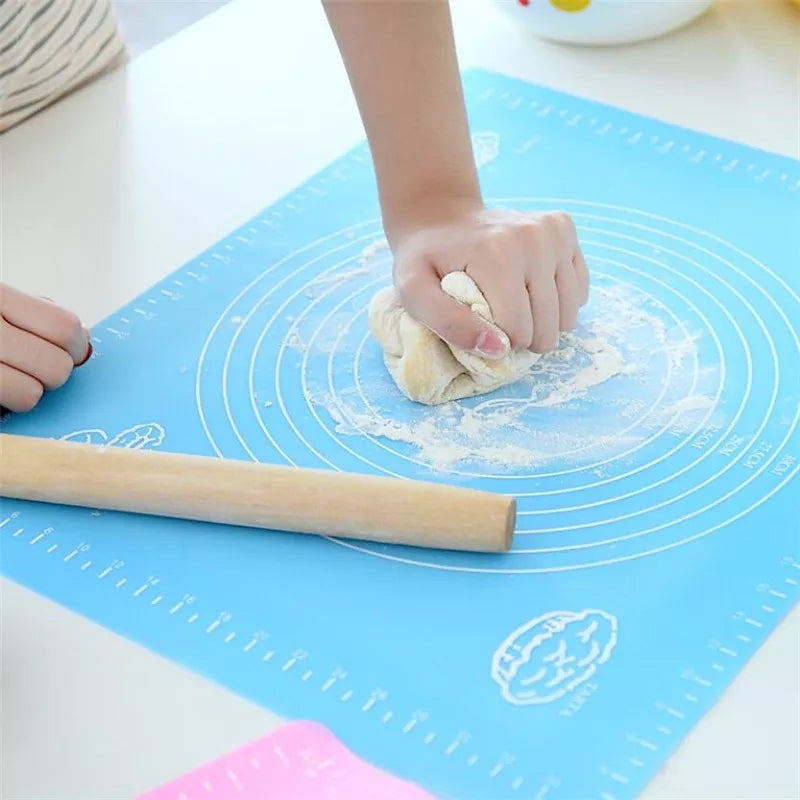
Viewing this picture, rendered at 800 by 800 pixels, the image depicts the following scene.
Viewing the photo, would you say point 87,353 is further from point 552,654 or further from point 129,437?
point 552,654

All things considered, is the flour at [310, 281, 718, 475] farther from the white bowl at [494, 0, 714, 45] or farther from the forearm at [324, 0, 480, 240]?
the white bowl at [494, 0, 714, 45]

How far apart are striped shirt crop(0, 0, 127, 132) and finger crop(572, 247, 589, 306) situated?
1.45ft

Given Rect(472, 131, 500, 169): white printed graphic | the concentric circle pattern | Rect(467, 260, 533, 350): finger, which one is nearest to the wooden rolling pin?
the concentric circle pattern

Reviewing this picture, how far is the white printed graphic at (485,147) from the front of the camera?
2.73 ft

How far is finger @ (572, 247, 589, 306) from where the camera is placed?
678 millimetres

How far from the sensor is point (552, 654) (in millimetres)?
504

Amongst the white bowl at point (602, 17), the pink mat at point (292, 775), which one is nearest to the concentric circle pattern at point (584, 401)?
the pink mat at point (292, 775)

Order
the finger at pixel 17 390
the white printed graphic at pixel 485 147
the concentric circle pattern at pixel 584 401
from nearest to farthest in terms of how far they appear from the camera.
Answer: the concentric circle pattern at pixel 584 401 → the finger at pixel 17 390 → the white printed graphic at pixel 485 147

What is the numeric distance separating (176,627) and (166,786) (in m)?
0.08

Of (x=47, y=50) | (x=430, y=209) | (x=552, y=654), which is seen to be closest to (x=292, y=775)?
(x=552, y=654)

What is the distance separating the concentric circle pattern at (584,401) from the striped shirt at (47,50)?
0.28m

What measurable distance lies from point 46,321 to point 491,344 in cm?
24

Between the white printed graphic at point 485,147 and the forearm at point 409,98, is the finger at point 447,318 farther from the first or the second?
the white printed graphic at point 485,147

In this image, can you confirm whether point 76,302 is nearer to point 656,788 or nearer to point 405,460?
point 405,460
